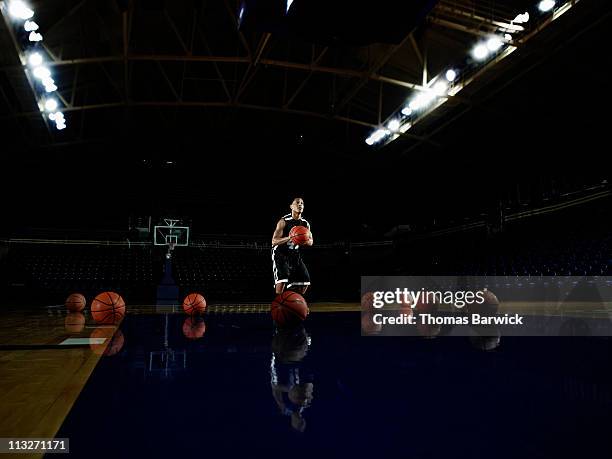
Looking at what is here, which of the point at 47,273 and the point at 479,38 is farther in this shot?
the point at 47,273

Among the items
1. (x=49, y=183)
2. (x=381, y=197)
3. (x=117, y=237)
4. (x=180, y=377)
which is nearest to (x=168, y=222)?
(x=117, y=237)

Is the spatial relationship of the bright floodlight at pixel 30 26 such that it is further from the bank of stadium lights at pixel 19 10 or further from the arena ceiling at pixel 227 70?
the bank of stadium lights at pixel 19 10

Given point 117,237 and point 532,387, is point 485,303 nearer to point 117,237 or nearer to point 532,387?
point 532,387

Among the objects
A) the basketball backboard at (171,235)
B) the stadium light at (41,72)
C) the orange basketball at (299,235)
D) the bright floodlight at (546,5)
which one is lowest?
the orange basketball at (299,235)

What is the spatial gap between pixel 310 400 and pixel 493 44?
42.3ft

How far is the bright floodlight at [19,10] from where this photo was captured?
10.6 m

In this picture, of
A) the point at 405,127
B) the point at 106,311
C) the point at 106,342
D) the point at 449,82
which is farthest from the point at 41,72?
the point at 449,82

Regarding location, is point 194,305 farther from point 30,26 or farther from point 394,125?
point 394,125

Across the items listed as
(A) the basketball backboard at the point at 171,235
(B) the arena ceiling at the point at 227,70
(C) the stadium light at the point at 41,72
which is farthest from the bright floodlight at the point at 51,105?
(A) the basketball backboard at the point at 171,235

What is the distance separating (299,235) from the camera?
650 cm

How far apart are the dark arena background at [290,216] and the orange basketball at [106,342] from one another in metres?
0.07

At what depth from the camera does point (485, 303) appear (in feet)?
31.7

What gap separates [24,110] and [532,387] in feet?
62.0

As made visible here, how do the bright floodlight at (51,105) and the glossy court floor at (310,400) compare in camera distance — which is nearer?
the glossy court floor at (310,400)
